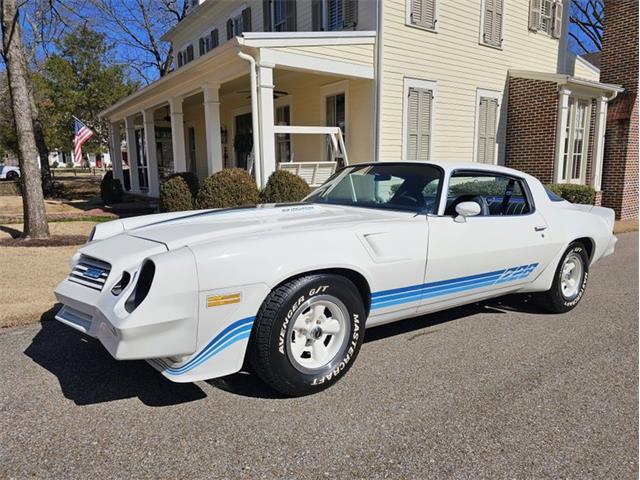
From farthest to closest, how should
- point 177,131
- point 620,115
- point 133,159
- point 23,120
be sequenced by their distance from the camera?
point 133,159 → point 620,115 → point 177,131 → point 23,120

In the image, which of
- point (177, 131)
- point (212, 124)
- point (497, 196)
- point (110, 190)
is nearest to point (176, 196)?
point (212, 124)

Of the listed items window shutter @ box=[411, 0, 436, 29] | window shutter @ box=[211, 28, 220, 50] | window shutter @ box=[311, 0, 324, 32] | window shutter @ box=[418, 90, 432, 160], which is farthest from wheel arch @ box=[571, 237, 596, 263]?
window shutter @ box=[211, 28, 220, 50]

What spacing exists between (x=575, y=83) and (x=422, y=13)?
4.25 metres

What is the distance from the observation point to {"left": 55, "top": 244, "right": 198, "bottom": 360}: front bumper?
8.13 feet

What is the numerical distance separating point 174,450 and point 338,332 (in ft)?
4.03

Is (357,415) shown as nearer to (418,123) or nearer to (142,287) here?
(142,287)

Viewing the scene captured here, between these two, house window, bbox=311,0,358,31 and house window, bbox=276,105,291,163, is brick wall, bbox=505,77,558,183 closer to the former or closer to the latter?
house window, bbox=311,0,358,31

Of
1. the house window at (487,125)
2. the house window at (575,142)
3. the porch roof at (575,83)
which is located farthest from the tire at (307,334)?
the house window at (575,142)

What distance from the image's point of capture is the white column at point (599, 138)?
1304 centimetres

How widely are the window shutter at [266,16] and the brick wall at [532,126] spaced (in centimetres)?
719

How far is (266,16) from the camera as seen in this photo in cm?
1418

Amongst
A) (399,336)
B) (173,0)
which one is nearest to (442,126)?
(399,336)

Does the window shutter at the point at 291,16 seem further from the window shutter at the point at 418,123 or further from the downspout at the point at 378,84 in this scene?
the window shutter at the point at 418,123

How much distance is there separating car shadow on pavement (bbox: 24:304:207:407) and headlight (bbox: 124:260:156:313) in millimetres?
751
